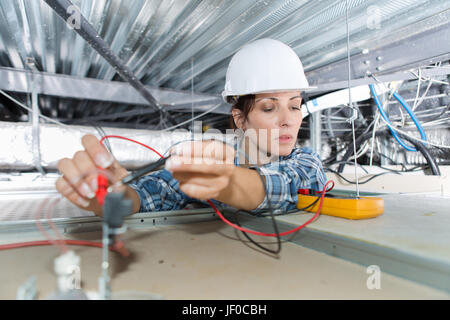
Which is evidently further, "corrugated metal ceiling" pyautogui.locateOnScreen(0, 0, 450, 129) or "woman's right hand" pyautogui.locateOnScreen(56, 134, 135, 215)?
"corrugated metal ceiling" pyautogui.locateOnScreen(0, 0, 450, 129)

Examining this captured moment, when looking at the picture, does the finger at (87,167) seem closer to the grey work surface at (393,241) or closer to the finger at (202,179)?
the finger at (202,179)

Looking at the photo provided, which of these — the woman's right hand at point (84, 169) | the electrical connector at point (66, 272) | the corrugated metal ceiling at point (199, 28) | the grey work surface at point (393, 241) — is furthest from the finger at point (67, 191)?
the corrugated metal ceiling at point (199, 28)

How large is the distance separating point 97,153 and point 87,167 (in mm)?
27

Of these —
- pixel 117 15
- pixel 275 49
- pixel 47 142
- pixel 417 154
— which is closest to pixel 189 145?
pixel 275 49

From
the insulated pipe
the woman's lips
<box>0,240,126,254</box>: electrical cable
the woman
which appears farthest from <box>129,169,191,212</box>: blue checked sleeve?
the insulated pipe

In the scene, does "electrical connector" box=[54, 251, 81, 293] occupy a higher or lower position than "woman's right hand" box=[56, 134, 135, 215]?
lower

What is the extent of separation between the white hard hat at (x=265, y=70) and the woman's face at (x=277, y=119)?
3 centimetres

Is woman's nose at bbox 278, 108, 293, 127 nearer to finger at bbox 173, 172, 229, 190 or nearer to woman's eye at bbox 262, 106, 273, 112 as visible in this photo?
woman's eye at bbox 262, 106, 273, 112

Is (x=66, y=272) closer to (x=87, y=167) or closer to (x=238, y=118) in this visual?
(x=87, y=167)

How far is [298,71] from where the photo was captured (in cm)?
88

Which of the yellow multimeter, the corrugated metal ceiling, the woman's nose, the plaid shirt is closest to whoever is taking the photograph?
the yellow multimeter

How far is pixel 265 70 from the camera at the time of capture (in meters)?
0.84

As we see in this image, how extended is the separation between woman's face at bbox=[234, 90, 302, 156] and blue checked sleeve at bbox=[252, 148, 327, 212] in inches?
2.5

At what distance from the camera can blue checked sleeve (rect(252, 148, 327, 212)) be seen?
Answer: 629 mm
